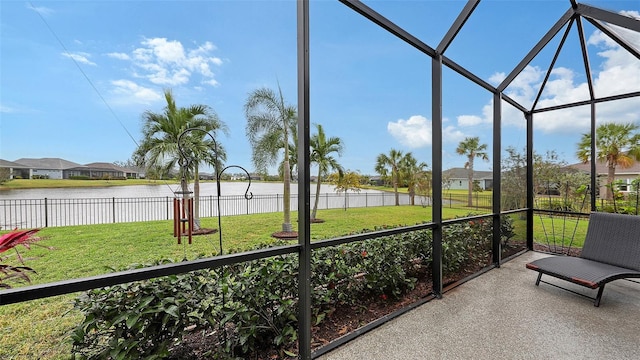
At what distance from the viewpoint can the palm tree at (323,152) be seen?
656 centimetres

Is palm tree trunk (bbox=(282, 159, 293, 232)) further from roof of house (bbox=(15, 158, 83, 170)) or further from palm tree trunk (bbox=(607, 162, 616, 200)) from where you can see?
palm tree trunk (bbox=(607, 162, 616, 200))

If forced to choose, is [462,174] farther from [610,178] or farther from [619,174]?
[619,174]

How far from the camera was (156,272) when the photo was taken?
1445mm

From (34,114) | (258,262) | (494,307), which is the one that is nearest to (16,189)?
(34,114)

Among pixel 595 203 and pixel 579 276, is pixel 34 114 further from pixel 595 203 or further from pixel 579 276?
pixel 595 203

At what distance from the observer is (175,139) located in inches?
126

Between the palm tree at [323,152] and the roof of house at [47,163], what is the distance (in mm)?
4711

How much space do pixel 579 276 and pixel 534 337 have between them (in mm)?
1347

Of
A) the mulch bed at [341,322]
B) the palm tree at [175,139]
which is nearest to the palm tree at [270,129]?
the palm tree at [175,139]

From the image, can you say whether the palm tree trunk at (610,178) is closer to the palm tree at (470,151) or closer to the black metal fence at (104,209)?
the palm tree at (470,151)

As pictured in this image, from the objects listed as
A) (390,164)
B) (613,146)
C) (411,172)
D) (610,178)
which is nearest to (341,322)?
(390,164)

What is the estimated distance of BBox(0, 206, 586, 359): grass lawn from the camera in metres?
1.82

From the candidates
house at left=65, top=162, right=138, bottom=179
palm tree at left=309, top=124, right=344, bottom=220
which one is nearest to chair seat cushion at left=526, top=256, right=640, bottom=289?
palm tree at left=309, top=124, right=344, bottom=220

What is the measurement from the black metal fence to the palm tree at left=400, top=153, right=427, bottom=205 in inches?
154
